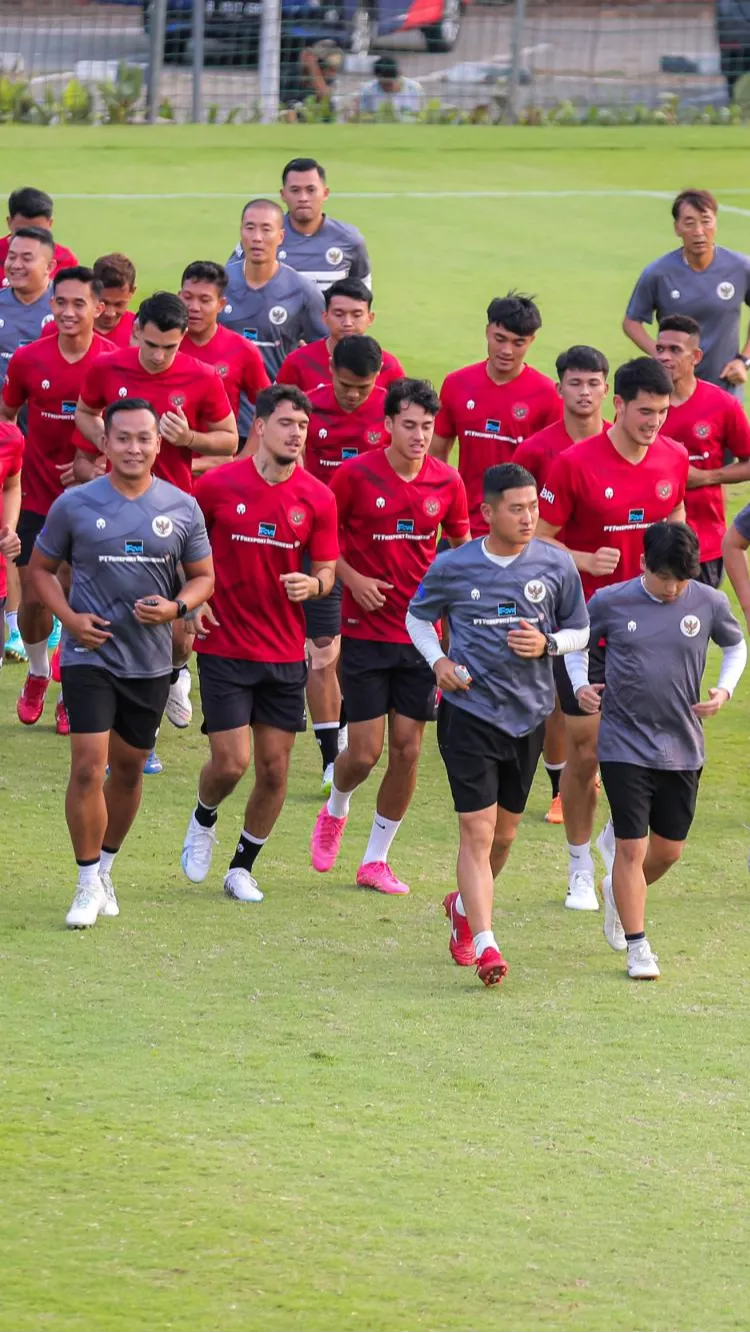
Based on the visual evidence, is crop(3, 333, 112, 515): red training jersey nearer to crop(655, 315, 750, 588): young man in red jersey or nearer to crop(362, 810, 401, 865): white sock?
crop(362, 810, 401, 865): white sock

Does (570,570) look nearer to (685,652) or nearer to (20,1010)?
(685,652)

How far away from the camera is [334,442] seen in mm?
11023

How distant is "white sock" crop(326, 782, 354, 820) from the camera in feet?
33.5

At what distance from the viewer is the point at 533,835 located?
11.0m

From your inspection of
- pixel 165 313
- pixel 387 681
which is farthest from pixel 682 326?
pixel 165 313

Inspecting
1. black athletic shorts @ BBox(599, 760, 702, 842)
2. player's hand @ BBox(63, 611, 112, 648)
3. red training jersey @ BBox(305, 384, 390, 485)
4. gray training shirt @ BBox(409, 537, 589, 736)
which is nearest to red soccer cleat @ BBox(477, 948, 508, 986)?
black athletic shorts @ BBox(599, 760, 702, 842)

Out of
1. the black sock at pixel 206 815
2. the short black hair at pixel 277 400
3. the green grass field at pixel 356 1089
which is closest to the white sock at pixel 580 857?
the green grass field at pixel 356 1089

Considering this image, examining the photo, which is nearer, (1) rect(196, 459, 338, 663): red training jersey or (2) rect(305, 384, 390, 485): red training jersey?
(1) rect(196, 459, 338, 663): red training jersey

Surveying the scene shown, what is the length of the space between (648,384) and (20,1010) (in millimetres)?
3918

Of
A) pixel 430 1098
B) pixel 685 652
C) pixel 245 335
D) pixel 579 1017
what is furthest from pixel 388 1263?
pixel 245 335

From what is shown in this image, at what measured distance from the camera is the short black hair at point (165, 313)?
34.6 ft

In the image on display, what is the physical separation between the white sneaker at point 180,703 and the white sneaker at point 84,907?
2.96 meters

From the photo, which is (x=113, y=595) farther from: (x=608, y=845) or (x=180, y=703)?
(x=180, y=703)

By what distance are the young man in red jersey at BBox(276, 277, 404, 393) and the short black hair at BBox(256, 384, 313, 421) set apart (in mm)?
1779
